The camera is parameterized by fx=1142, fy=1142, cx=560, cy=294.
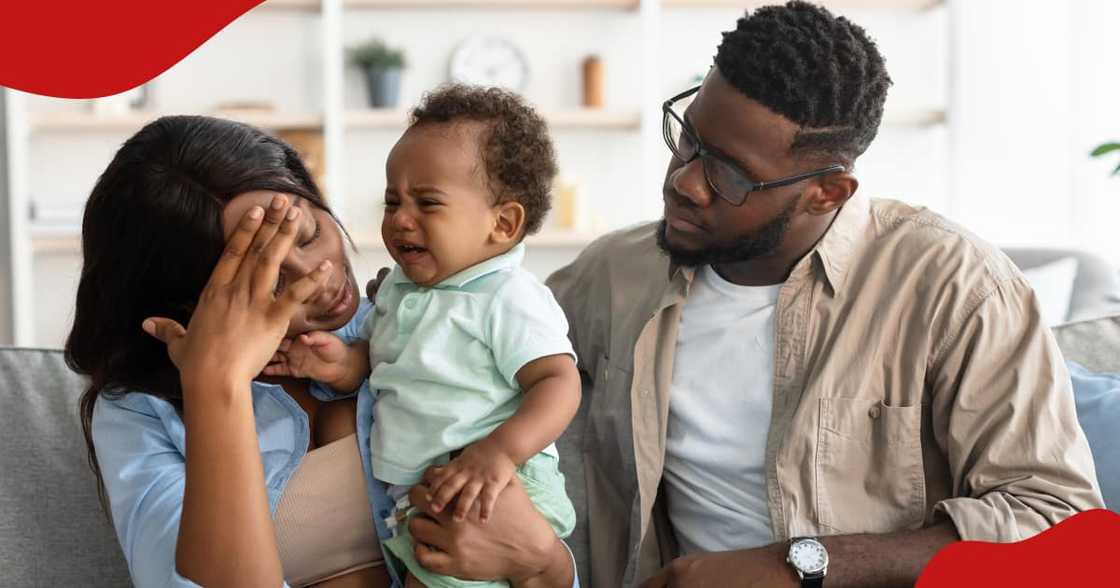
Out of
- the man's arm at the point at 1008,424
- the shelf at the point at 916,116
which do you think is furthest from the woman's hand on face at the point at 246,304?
the shelf at the point at 916,116

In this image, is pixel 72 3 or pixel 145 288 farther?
pixel 72 3

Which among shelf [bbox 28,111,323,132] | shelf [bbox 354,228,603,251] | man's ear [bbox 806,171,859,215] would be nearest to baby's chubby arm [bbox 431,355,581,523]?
man's ear [bbox 806,171,859,215]

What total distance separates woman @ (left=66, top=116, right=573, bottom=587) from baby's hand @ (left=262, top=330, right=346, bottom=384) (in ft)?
0.07

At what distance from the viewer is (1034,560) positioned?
1644mm

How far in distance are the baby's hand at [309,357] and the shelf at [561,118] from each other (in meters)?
3.78

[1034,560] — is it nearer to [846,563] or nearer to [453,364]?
[846,563]

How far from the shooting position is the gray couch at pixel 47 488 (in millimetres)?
1778

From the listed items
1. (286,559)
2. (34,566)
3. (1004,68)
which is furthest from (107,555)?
(1004,68)

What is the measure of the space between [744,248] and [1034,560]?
0.62m

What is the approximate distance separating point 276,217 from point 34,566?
2.61ft

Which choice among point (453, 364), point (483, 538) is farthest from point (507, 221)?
point (483, 538)

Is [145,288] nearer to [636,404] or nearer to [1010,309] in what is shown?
[636,404]

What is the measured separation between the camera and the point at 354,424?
1651mm

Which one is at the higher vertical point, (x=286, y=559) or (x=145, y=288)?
(x=145, y=288)
